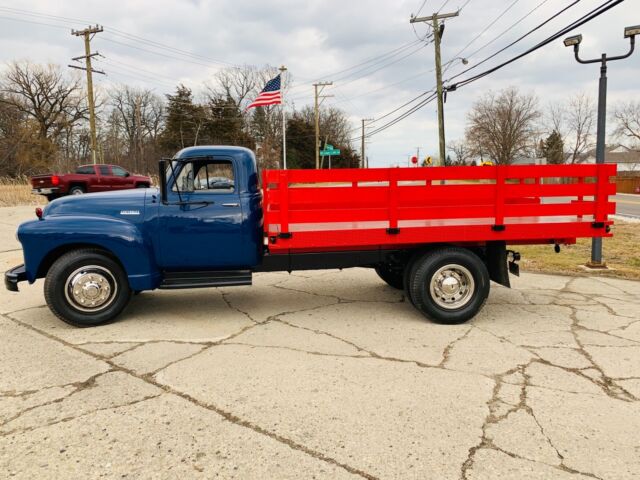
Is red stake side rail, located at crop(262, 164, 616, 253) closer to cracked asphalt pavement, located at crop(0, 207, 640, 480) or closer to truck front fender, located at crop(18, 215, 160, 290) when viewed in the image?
cracked asphalt pavement, located at crop(0, 207, 640, 480)

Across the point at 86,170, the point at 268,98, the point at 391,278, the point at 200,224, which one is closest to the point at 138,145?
the point at 86,170

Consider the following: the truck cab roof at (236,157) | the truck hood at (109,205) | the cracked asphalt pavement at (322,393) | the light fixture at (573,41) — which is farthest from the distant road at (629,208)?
the truck hood at (109,205)

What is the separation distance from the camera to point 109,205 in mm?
Result: 5094

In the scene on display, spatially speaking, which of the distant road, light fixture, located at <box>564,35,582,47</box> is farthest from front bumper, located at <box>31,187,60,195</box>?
the distant road

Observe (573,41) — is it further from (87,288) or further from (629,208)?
(629,208)

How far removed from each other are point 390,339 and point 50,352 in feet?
10.7

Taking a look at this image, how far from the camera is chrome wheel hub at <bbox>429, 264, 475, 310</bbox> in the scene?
5086 millimetres

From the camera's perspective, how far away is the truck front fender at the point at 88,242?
4809 millimetres

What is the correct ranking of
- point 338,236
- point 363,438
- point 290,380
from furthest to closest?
1. point 338,236
2. point 290,380
3. point 363,438

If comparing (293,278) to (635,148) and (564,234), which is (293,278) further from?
(635,148)

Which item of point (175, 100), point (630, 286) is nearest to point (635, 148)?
point (175, 100)

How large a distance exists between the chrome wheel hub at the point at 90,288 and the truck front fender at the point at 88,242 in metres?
0.24

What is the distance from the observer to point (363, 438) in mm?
2816

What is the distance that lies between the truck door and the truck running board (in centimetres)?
8
